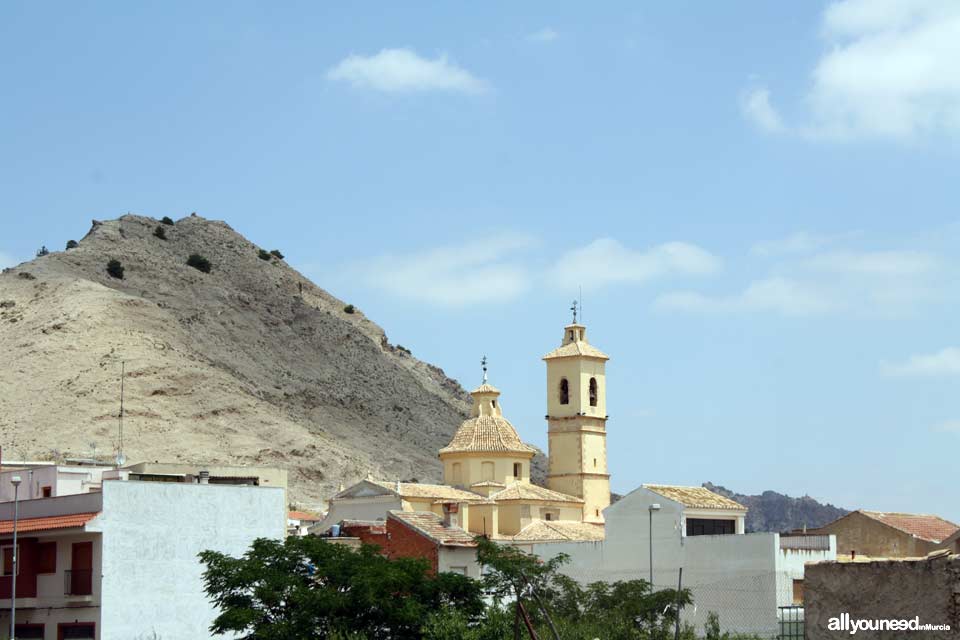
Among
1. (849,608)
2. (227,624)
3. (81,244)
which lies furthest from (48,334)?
(849,608)

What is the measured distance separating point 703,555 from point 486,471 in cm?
3085

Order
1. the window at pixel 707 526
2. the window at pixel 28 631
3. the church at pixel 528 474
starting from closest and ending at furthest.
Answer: the window at pixel 28 631 → the window at pixel 707 526 → the church at pixel 528 474

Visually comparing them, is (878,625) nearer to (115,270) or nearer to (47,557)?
(47,557)

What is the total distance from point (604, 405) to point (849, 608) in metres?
65.2

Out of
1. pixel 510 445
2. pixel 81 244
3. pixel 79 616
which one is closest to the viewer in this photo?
pixel 79 616

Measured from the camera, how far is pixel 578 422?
7294cm

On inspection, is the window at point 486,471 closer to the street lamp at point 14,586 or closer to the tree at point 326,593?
the street lamp at point 14,586

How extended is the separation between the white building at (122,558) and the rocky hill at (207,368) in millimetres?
63783

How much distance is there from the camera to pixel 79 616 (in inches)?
1202

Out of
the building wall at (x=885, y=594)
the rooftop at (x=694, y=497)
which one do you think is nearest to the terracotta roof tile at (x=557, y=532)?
the rooftop at (x=694, y=497)

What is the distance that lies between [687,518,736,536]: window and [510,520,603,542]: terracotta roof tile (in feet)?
41.9

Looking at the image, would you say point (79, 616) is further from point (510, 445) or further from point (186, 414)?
point (186, 414)

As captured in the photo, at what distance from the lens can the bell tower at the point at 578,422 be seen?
72.1 meters

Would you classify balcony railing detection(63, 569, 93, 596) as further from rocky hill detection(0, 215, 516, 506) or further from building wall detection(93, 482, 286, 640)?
rocky hill detection(0, 215, 516, 506)
